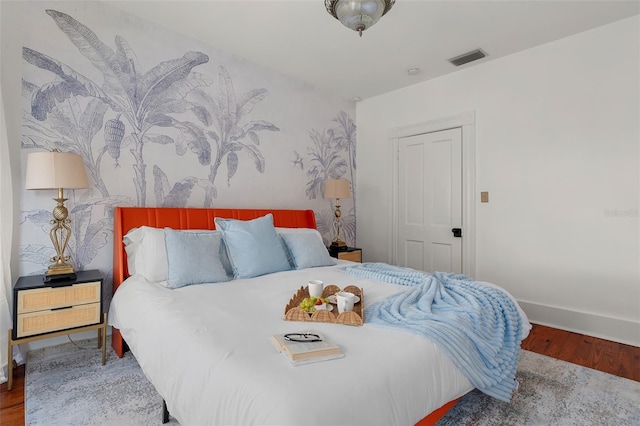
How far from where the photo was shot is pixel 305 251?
2955mm

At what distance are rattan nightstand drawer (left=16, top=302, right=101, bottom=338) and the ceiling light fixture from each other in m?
2.60

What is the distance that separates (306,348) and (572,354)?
2578 mm

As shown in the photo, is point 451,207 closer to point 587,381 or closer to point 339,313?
point 587,381

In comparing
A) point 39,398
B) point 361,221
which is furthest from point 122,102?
point 361,221

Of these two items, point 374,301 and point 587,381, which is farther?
point 587,381

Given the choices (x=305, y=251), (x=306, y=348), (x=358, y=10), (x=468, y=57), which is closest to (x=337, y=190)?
(x=305, y=251)

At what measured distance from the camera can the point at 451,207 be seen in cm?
393

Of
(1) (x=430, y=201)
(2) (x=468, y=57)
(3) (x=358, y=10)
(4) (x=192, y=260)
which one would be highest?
(2) (x=468, y=57)

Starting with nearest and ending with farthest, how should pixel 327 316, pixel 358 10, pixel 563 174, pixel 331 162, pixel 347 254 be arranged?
1. pixel 327 316
2. pixel 358 10
3. pixel 563 174
4. pixel 347 254
5. pixel 331 162

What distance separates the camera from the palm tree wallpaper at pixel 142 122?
96.7 inches

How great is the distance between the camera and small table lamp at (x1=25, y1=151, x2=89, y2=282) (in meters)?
2.19

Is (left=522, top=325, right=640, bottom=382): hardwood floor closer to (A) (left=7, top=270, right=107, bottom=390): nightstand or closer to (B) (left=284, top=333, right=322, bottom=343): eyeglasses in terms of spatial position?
(B) (left=284, top=333, right=322, bottom=343): eyeglasses

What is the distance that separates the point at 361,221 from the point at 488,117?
85.0 inches

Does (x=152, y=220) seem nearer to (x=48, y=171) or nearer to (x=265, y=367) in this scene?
(x=48, y=171)
